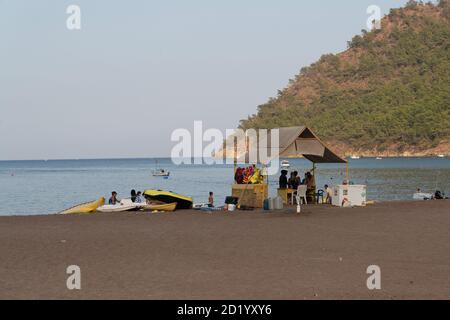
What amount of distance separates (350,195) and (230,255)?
1273 cm

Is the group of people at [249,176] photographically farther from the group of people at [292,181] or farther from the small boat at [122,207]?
the small boat at [122,207]

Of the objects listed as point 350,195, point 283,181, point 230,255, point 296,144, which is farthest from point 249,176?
point 230,255

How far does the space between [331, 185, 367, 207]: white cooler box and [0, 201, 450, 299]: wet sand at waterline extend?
2779 mm

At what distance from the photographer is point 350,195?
26.2 metres

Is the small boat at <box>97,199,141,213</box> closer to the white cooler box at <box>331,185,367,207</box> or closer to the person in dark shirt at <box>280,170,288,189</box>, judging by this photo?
the person in dark shirt at <box>280,170,288,189</box>

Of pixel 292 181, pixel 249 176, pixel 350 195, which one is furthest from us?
pixel 292 181

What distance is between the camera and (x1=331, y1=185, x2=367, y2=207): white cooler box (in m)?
26.0

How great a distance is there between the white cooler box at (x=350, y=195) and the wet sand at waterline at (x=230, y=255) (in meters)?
2.78

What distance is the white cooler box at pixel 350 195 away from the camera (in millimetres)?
25969

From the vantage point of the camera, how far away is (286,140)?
26.5 m

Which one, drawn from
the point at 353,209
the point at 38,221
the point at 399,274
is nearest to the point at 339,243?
the point at 399,274

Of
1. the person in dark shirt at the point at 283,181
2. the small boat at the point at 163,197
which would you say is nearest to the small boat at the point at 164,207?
the small boat at the point at 163,197

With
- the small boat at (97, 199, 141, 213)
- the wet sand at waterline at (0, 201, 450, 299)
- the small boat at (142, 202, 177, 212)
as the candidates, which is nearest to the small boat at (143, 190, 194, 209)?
the small boat at (142, 202, 177, 212)

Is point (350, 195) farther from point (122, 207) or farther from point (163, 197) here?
point (122, 207)
